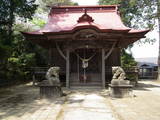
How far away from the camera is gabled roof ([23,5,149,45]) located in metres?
11.1

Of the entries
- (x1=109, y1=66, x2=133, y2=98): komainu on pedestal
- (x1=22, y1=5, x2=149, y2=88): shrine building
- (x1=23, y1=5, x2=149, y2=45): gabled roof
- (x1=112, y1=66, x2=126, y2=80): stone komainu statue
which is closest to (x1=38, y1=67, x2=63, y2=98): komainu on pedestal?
(x1=109, y1=66, x2=133, y2=98): komainu on pedestal

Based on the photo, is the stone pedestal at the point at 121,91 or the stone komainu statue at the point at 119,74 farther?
the stone komainu statue at the point at 119,74

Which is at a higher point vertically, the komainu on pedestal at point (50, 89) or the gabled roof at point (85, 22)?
the gabled roof at point (85, 22)

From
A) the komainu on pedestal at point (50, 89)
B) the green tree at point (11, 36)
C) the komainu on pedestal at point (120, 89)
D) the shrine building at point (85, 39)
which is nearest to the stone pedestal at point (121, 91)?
the komainu on pedestal at point (120, 89)

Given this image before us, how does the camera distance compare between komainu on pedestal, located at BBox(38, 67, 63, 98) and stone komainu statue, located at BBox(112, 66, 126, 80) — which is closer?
komainu on pedestal, located at BBox(38, 67, 63, 98)

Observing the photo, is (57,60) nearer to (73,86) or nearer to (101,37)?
(73,86)

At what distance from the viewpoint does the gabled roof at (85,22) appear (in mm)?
11070

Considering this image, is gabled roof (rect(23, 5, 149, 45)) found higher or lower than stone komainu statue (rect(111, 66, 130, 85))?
higher

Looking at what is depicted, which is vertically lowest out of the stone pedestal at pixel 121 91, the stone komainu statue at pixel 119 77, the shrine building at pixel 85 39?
the stone pedestal at pixel 121 91

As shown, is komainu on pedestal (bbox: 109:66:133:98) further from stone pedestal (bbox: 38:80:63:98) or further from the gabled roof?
the gabled roof

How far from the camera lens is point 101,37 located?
11.6 meters

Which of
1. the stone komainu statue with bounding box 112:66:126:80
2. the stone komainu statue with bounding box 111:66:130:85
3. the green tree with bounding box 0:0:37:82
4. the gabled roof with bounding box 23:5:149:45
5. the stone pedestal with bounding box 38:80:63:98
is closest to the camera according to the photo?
the stone pedestal with bounding box 38:80:63:98

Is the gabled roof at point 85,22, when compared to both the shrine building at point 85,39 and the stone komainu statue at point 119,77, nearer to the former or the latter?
the shrine building at point 85,39

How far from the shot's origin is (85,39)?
1182 centimetres
